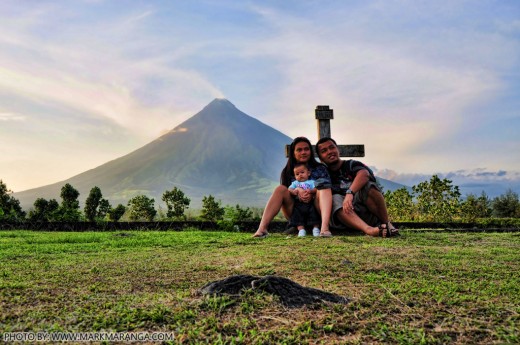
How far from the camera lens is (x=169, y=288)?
2287mm

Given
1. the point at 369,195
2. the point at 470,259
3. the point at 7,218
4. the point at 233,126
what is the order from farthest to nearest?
the point at 233,126
the point at 7,218
the point at 369,195
the point at 470,259

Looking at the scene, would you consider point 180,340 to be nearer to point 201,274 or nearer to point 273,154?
point 201,274

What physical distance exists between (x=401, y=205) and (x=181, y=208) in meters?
6.73

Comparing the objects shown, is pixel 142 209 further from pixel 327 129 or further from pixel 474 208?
pixel 474 208

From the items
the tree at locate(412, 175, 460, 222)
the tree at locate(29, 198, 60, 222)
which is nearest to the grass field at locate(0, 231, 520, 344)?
the tree at locate(29, 198, 60, 222)

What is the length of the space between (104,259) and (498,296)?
2.93m

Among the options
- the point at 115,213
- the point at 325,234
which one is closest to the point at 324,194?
the point at 325,234

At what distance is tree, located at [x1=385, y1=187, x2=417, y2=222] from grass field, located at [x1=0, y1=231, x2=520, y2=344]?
8683 millimetres

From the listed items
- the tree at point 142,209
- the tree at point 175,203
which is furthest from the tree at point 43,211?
the tree at point 175,203

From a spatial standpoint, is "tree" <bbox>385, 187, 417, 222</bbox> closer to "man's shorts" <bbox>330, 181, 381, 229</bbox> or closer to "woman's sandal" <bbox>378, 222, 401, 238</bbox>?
"man's shorts" <bbox>330, 181, 381, 229</bbox>

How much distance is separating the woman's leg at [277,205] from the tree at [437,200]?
617cm

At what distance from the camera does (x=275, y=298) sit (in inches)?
75.5

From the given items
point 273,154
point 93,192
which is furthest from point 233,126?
point 93,192

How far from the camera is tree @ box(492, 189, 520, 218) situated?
15898 mm
